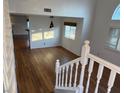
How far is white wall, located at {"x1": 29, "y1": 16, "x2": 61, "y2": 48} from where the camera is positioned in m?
6.17

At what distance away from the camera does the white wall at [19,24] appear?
10.3m

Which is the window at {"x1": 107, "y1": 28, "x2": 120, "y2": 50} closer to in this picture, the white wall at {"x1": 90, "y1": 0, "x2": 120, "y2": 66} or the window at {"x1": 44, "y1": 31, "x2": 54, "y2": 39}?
the white wall at {"x1": 90, "y1": 0, "x2": 120, "y2": 66}

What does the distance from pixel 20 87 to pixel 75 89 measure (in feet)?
5.83

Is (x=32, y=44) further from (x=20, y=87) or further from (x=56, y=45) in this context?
(x=20, y=87)

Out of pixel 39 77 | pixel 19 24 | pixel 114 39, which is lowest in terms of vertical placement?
pixel 39 77

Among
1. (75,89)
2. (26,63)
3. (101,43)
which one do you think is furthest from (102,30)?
(26,63)

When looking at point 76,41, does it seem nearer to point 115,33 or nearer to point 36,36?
point 115,33

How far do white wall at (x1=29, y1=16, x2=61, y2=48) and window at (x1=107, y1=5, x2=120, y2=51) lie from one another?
3.68 meters

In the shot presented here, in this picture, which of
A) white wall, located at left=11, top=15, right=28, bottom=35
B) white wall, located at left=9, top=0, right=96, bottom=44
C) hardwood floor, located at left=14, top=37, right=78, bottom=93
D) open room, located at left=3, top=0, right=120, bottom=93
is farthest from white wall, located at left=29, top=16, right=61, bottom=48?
white wall, located at left=11, top=15, right=28, bottom=35

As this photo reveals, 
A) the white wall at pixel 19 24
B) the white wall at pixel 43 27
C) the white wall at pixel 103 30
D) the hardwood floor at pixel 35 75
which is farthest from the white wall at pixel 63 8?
the white wall at pixel 19 24

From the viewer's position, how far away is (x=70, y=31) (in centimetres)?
640

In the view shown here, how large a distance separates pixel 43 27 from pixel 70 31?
5.76 ft

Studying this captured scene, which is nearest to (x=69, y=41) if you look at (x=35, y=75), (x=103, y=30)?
(x=103, y=30)

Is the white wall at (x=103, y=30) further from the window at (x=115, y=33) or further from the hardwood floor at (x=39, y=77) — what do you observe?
the hardwood floor at (x=39, y=77)
